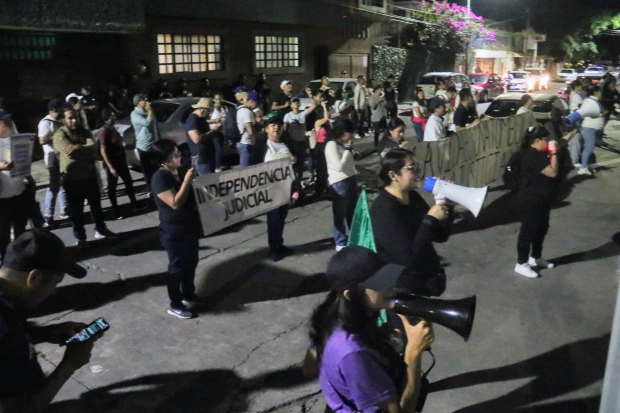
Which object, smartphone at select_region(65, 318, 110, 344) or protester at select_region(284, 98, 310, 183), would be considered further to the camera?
protester at select_region(284, 98, 310, 183)

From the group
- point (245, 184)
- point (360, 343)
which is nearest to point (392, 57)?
point (245, 184)

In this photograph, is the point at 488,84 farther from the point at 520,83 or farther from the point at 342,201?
the point at 342,201

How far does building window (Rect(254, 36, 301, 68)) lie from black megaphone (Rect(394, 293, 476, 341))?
18690mm

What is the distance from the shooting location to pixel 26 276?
2.28 metres

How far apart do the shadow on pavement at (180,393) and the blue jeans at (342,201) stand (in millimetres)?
2477

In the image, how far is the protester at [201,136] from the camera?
8.30 m

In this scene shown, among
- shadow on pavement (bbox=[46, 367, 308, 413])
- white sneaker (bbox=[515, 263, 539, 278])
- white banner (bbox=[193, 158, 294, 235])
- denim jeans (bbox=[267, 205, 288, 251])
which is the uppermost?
white banner (bbox=[193, 158, 294, 235])

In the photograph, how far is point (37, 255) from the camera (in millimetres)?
2311

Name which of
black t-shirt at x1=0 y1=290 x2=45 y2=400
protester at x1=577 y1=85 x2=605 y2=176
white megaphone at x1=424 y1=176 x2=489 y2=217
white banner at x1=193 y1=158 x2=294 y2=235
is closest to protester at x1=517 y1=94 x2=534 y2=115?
protester at x1=577 y1=85 x2=605 y2=176

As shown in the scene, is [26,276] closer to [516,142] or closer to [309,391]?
[309,391]

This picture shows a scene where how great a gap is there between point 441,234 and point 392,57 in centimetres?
2581

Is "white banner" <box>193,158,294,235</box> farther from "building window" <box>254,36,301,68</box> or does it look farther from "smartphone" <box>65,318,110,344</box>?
"building window" <box>254,36,301,68</box>

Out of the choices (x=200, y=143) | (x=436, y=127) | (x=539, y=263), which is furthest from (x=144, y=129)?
(x=539, y=263)

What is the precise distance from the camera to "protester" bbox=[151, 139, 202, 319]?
4691 mm
